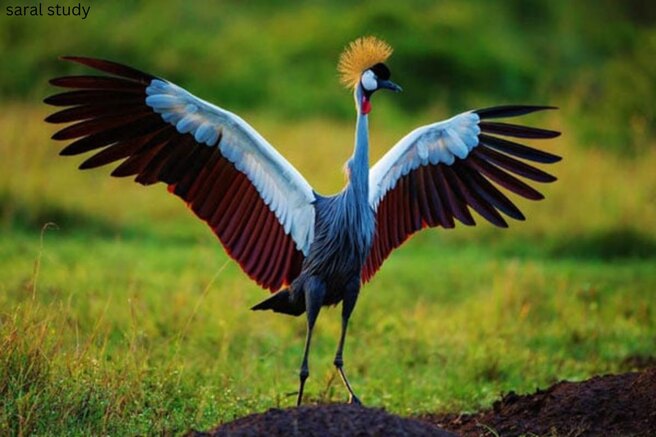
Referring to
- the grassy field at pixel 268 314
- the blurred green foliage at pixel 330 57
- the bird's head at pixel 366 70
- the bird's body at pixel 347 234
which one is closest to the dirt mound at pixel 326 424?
the grassy field at pixel 268 314

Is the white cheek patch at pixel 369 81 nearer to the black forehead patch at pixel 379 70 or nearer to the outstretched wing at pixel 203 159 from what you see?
the black forehead patch at pixel 379 70

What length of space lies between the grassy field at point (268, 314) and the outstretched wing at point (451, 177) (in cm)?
111

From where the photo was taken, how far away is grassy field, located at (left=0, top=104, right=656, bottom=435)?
5.82 metres

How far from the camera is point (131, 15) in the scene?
18094mm

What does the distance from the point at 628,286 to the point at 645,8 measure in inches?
535

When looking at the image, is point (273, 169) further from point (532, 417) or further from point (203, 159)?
point (532, 417)

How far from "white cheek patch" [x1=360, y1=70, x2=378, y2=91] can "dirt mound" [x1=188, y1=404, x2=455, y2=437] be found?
6.72ft

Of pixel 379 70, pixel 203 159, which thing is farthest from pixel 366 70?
pixel 203 159

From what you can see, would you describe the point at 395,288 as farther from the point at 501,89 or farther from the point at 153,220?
the point at 501,89

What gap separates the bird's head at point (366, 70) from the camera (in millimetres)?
6258

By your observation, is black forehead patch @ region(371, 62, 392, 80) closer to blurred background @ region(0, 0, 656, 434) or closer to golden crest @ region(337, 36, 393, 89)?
golden crest @ region(337, 36, 393, 89)

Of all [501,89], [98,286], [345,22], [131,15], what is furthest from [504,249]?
[131,15]

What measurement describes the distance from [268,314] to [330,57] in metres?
8.42

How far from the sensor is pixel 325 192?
12.3 metres
